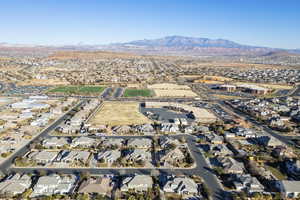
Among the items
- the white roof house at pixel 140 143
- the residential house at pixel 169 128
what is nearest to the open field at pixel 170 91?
the residential house at pixel 169 128

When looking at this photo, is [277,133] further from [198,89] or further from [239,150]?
[198,89]

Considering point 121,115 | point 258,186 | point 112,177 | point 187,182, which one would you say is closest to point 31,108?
point 121,115

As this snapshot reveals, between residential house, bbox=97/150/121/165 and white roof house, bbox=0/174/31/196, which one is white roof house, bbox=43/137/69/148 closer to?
residential house, bbox=97/150/121/165

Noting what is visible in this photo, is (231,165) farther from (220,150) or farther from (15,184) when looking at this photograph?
(15,184)

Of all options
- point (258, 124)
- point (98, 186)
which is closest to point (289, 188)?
point (98, 186)

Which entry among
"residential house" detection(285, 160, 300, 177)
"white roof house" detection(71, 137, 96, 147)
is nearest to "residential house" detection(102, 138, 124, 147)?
"white roof house" detection(71, 137, 96, 147)

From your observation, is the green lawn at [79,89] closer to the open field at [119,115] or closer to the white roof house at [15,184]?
the open field at [119,115]
